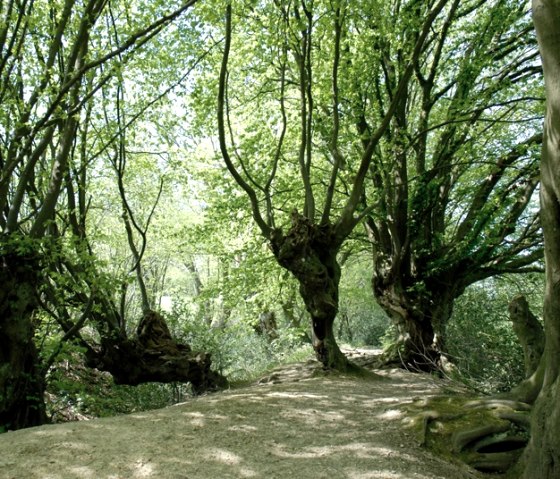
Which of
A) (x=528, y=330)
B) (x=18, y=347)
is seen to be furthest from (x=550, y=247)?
(x=18, y=347)

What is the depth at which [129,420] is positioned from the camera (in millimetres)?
5527

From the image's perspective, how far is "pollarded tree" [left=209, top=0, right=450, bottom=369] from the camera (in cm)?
877

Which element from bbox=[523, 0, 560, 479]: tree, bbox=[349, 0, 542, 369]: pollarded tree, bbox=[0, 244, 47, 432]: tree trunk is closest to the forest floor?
bbox=[523, 0, 560, 479]: tree

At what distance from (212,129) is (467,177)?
766cm

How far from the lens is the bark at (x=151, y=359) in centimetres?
891

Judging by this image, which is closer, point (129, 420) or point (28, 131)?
point (129, 420)

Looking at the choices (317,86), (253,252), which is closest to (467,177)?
(317,86)

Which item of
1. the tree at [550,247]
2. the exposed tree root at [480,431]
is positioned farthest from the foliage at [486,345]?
the tree at [550,247]

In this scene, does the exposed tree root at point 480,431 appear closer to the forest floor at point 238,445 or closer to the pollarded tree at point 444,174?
the forest floor at point 238,445

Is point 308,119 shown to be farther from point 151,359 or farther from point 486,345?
point 151,359

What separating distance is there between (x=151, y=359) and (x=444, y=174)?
26.9ft

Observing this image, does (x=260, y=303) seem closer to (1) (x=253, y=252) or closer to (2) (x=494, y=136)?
(1) (x=253, y=252)

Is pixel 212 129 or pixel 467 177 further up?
pixel 212 129

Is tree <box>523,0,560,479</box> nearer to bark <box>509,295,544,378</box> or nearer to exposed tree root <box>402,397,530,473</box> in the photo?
exposed tree root <box>402,397,530,473</box>
